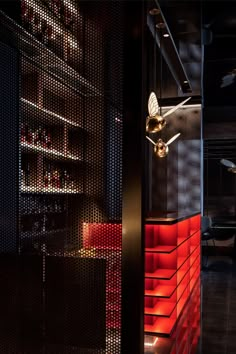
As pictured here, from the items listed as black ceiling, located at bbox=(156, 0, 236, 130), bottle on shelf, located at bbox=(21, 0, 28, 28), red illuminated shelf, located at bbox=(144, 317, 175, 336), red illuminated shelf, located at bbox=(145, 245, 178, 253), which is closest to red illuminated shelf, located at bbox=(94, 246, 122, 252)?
bottle on shelf, located at bbox=(21, 0, 28, 28)

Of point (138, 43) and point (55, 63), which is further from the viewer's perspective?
point (55, 63)

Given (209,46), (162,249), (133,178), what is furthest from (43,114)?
(209,46)

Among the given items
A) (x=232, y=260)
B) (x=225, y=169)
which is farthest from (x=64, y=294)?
(x=225, y=169)

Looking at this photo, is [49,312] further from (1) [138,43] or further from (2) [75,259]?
(1) [138,43]

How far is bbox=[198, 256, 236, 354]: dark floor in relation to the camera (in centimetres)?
364

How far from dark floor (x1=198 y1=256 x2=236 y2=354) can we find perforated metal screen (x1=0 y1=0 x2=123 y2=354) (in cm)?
216

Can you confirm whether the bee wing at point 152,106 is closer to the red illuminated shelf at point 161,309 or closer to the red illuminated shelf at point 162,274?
the red illuminated shelf at point 162,274

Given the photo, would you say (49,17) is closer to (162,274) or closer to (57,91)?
(57,91)

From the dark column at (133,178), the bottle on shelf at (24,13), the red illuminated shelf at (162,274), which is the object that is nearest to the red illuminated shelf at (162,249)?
the red illuminated shelf at (162,274)

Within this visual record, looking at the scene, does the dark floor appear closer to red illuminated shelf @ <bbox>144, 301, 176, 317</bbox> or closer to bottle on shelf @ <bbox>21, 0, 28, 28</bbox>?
red illuminated shelf @ <bbox>144, 301, 176, 317</bbox>

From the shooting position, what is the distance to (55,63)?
1.91 metres

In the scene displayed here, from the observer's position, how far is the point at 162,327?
3918 millimetres

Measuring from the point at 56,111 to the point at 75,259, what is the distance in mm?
737

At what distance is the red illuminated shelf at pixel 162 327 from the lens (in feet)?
12.6
